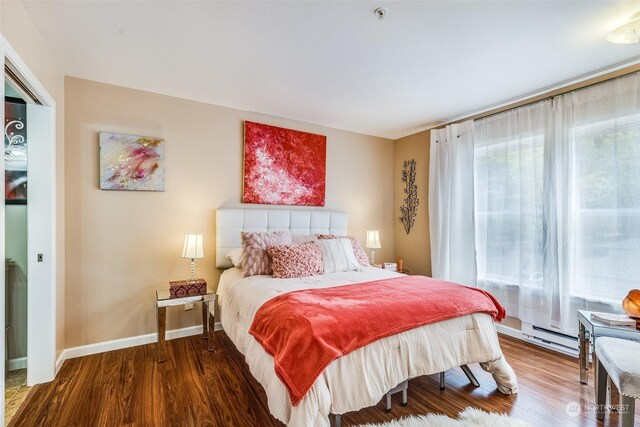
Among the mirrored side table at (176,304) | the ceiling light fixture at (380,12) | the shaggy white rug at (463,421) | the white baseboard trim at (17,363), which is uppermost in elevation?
the ceiling light fixture at (380,12)

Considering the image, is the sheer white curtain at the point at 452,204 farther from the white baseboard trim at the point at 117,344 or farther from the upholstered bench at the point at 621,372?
the white baseboard trim at the point at 117,344

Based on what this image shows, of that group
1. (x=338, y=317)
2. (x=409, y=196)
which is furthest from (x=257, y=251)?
(x=409, y=196)

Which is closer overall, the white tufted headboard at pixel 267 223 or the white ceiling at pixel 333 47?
the white ceiling at pixel 333 47

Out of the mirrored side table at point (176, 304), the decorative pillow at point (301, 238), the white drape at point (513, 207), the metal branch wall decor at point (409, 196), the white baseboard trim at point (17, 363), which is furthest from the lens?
the metal branch wall decor at point (409, 196)

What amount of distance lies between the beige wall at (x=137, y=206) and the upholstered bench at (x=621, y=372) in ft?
10.7

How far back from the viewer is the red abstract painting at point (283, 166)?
3469mm

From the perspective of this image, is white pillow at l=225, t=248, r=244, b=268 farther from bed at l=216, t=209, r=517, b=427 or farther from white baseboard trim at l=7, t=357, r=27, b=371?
white baseboard trim at l=7, t=357, r=27, b=371

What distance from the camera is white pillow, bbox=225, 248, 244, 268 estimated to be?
2.98 m

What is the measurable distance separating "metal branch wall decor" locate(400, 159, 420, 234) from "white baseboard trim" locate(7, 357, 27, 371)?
4.43 meters

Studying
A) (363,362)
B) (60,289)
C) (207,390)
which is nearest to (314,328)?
(363,362)

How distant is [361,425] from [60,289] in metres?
2.64

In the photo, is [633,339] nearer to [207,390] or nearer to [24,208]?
[207,390]

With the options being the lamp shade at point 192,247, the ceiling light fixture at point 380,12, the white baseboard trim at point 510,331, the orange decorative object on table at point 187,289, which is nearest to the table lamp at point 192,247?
the lamp shade at point 192,247

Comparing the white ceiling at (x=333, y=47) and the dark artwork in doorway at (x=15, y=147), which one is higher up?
the white ceiling at (x=333, y=47)
